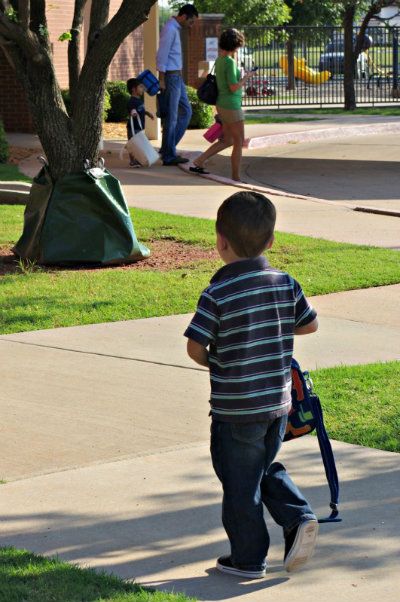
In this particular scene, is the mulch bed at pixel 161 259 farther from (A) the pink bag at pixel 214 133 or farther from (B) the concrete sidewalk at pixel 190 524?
(A) the pink bag at pixel 214 133

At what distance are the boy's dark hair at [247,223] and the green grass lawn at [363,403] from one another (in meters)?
1.84

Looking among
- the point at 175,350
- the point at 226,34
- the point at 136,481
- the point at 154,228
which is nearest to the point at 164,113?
the point at 226,34

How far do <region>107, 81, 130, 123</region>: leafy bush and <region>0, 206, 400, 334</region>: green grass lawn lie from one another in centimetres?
1310

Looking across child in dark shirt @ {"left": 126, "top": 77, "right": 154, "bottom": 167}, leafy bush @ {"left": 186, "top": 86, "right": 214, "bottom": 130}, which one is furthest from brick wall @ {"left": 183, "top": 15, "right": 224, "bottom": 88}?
child in dark shirt @ {"left": 126, "top": 77, "right": 154, "bottom": 167}

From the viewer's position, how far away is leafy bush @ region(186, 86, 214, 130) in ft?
78.1

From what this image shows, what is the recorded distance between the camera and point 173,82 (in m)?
16.8

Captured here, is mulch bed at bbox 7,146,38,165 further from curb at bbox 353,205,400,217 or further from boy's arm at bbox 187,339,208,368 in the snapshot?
boy's arm at bbox 187,339,208,368

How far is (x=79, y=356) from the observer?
7.07m

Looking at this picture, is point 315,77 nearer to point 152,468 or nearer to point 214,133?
point 214,133

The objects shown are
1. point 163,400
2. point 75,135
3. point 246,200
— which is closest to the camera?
point 246,200

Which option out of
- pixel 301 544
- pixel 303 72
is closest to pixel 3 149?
pixel 301 544

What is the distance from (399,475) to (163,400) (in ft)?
5.10

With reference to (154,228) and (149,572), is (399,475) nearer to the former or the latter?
(149,572)

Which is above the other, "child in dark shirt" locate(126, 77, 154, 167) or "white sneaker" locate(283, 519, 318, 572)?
"child in dark shirt" locate(126, 77, 154, 167)
